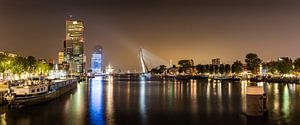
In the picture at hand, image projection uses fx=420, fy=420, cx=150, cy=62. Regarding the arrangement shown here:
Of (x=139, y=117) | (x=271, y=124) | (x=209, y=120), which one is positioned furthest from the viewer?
(x=139, y=117)

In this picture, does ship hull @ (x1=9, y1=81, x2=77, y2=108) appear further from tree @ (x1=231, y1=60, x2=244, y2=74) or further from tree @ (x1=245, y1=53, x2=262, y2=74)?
tree @ (x1=231, y1=60, x2=244, y2=74)

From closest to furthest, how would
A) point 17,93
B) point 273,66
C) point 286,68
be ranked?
point 17,93, point 286,68, point 273,66

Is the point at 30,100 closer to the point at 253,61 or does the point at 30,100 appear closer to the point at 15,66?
the point at 15,66

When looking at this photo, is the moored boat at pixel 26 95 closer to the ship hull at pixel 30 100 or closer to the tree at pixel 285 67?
the ship hull at pixel 30 100

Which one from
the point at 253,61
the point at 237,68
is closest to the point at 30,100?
the point at 253,61

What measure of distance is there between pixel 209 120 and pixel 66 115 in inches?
503

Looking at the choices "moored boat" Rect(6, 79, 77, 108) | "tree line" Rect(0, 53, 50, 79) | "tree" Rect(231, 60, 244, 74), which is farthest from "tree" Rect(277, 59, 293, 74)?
"moored boat" Rect(6, 79, 77, 108)

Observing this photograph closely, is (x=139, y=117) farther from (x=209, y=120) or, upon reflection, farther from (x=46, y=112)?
(x=46, y=112)

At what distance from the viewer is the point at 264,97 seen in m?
31.9

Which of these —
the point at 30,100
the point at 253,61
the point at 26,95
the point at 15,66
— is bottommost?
the point at 30,100

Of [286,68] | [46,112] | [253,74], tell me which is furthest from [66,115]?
[253,74]

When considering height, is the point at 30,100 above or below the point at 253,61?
below

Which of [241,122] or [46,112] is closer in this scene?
[241,122]

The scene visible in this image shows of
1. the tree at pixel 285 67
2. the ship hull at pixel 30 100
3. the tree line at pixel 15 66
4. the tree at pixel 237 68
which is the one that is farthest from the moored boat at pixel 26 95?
the tree at pixel 237 68
